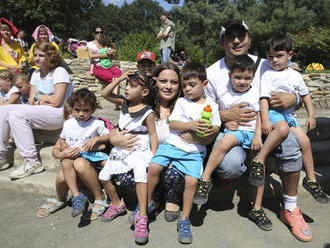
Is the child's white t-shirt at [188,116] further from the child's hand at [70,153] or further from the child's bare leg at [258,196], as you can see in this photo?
the child's hand at [70,153]

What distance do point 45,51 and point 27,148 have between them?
121 centimetres

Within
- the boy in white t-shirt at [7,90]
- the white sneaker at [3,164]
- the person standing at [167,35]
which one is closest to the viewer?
the white sneaker at [3,164]

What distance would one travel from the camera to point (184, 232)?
2.27 metres

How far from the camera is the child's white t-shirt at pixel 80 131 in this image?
8.98ft

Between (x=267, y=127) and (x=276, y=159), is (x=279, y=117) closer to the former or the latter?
(x=267, y=127)

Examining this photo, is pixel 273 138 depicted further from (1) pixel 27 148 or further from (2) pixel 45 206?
(1) pixel 27 148

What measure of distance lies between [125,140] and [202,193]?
85 cm

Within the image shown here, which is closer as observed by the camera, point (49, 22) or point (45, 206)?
point (45, 206)

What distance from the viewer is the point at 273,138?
2369mm

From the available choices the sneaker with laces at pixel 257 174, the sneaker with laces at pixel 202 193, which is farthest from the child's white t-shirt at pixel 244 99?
the sneaker with laces at pixel 202 193

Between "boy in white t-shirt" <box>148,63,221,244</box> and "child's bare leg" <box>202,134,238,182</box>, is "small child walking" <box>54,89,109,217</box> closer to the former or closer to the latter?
"boy in white t-shirt" <box>148,63,221,244</box>

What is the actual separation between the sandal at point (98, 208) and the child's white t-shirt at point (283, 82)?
186 cm

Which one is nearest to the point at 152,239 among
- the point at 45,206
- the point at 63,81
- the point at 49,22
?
the point at 45,206

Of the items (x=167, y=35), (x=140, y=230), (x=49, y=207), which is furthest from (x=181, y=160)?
(x=167, y=35)
